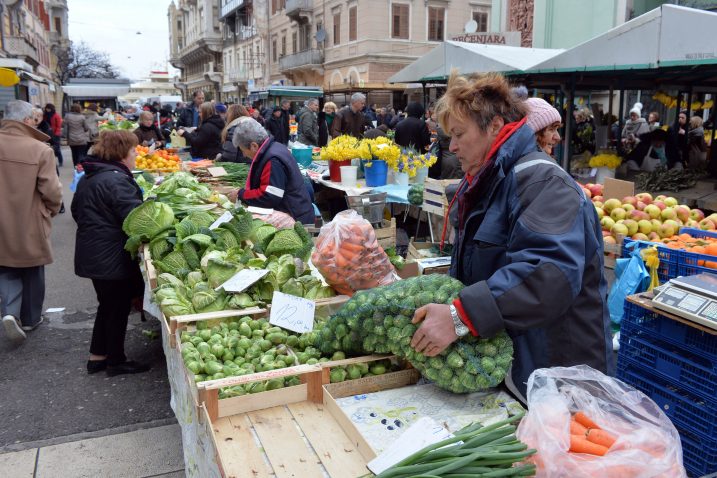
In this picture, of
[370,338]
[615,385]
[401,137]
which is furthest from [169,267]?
[401,137]

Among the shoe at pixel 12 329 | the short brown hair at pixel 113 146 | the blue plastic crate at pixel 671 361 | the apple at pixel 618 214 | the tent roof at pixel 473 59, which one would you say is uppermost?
the tent roof at pixel 473 59

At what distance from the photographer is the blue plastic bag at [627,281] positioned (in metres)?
3.97

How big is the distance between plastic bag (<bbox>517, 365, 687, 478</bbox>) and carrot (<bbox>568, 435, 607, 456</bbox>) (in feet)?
0.06

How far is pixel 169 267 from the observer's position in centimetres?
366

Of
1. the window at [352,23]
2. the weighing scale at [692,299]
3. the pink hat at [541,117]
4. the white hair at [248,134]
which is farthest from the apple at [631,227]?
the window at [352,23]

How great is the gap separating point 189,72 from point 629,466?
85517 millimetres

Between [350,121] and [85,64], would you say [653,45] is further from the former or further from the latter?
[85,64]

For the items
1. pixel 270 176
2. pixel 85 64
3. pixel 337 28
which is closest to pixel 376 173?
pixel 270 176

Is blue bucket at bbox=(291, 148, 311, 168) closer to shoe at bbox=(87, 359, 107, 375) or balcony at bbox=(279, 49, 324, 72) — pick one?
shoe at bbox=(87, 359, 107, 375)

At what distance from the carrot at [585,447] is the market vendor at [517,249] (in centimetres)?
40

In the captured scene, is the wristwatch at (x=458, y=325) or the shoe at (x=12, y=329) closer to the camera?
the wristwatch at (x=458, y=325)

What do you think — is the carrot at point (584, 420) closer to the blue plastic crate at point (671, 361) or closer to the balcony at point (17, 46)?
the blue plastic crate at point (671, 361)

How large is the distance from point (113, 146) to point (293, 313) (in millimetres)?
2281

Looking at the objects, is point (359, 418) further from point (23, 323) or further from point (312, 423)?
point (23, 323)
